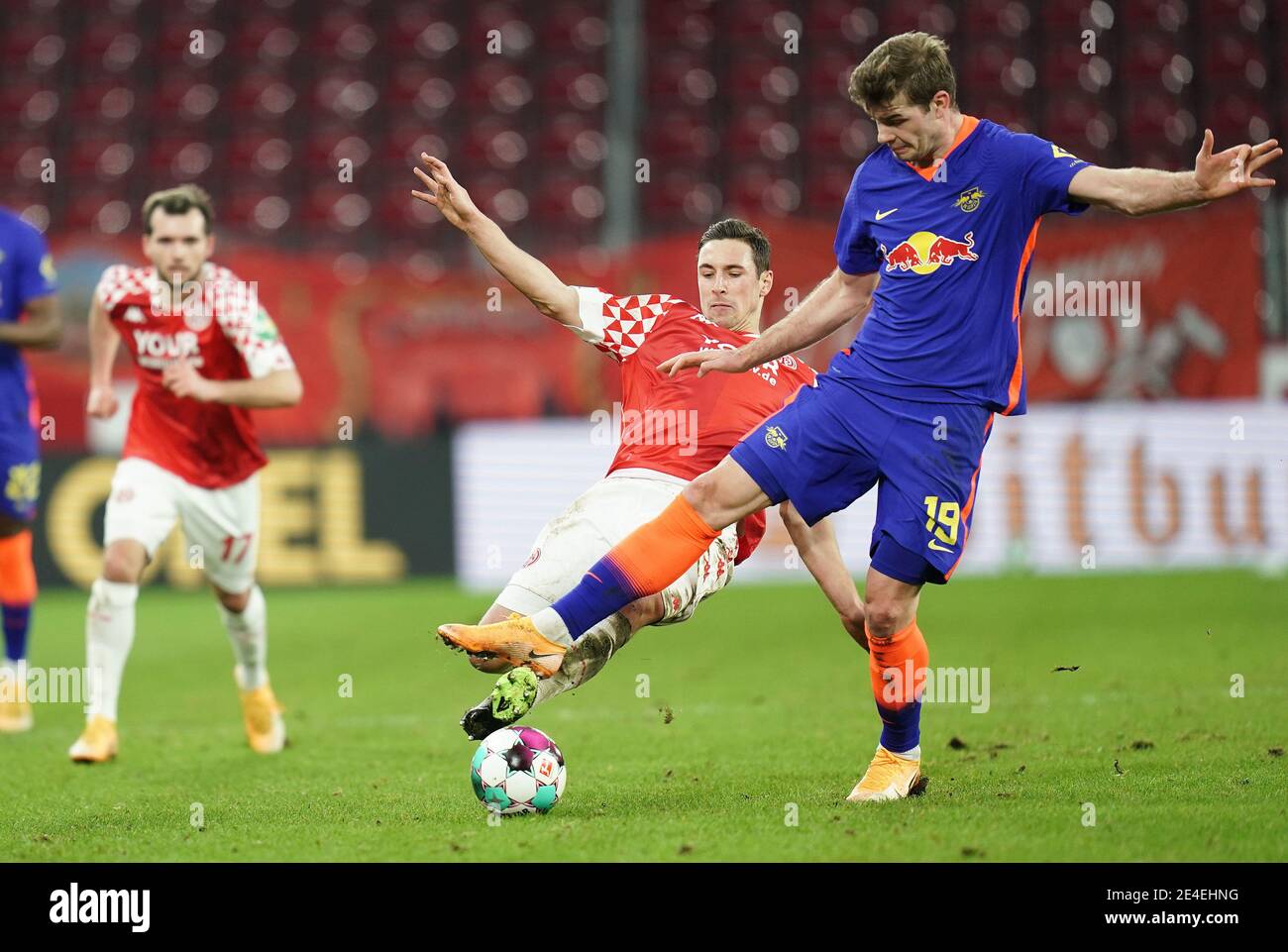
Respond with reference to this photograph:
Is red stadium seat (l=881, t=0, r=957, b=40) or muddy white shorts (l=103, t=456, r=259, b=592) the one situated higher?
red stadium seat (l=881, t=0, r=957, b=40)

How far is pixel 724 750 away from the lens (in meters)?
5.80

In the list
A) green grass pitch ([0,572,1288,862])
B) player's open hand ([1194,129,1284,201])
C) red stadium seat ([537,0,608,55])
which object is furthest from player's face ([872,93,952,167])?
red stadium seat ([537,0,608,55])

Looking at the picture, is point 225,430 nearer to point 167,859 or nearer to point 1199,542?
point 167,859

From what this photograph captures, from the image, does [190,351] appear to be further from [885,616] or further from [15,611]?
[885,616]

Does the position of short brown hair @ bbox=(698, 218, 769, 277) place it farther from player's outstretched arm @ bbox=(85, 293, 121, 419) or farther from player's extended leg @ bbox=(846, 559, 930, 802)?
player's outstretched arm @ bbox=(85, 293, 121, 419)

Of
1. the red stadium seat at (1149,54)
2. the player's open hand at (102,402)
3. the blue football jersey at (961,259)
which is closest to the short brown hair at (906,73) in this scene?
the blue football jersey at (961,259)

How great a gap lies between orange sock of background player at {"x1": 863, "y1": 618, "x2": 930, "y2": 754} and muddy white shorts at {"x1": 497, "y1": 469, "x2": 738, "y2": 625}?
598mm

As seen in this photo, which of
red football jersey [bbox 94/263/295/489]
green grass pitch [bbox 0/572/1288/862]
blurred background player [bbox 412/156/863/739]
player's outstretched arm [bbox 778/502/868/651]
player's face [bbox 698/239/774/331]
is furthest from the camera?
red football jersey [bbox 94/263/295/489]

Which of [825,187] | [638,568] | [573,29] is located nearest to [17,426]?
[638,568]

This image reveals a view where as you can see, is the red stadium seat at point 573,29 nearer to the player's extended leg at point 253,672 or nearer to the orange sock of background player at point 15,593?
the orange sock of background player at point 15,593

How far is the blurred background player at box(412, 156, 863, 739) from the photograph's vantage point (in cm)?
476

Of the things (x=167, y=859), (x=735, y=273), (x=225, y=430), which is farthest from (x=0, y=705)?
(x=735, y=273)

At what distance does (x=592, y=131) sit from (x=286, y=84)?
3846mm

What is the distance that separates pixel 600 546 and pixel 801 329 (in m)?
0.92
